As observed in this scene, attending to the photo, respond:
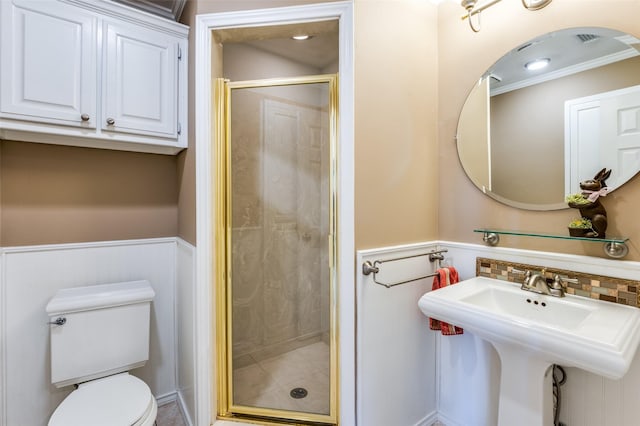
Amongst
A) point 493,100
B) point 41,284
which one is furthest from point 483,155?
point 41,284

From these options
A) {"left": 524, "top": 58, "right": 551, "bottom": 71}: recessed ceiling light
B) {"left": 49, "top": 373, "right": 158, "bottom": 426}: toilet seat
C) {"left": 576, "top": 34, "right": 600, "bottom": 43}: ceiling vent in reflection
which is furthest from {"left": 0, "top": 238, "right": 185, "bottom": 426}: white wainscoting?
{"left": 576, "top": 34, "right": 600, "bottom": 43}: ceiling vent in reflection

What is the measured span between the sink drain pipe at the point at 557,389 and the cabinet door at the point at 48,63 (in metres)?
2.47

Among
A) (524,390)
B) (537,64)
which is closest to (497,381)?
(524,390)

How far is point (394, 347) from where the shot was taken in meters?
1.54

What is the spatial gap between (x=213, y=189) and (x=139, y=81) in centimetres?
71

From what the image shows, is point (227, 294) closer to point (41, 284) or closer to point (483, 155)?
point (41, 284)

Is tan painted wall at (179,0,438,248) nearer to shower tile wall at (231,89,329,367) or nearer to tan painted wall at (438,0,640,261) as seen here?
tan painted wall at (438,0,640,261)

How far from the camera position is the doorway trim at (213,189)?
1.41 m

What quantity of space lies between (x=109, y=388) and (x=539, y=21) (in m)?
2.70

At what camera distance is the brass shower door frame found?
5.31ft

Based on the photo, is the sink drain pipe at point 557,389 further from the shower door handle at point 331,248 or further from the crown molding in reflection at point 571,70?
the crown molding in reflection at point 571,70

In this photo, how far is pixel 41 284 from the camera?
161 centimetres

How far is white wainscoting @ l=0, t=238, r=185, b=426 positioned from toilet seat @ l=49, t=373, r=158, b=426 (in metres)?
0.32

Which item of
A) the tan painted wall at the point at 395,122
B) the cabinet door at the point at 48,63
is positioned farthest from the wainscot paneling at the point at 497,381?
the cabinet door at the point at 48,63
